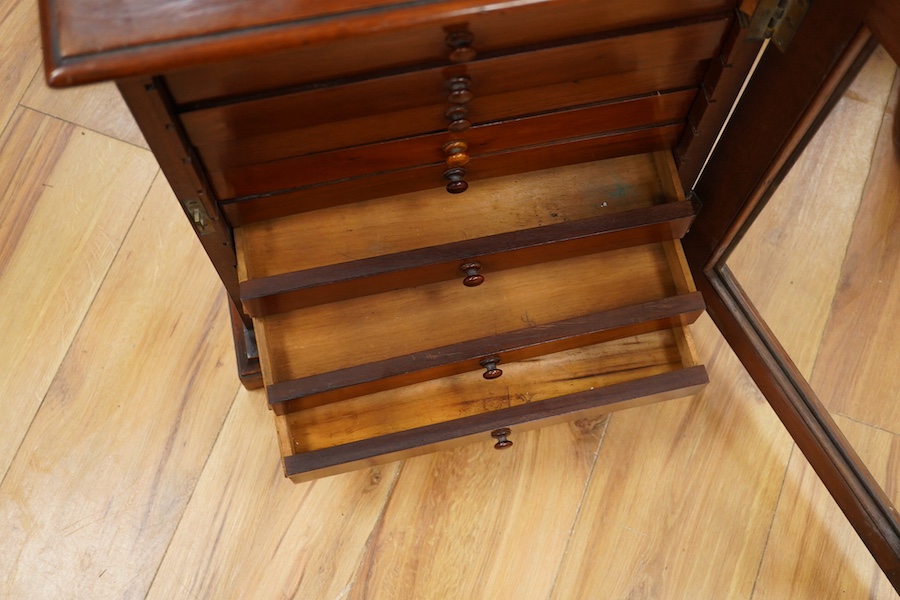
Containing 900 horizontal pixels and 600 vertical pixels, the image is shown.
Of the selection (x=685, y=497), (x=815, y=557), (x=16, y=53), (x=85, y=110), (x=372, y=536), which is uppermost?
(x=16, y=53)

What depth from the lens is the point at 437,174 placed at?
966 millimetres

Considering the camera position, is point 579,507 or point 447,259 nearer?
point 447,259

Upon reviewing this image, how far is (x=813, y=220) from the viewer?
41.1 inches

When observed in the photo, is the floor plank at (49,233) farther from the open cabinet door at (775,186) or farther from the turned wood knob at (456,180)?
the open cabinet door at (775,186)

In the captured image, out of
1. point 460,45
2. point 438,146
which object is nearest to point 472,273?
point 438,146

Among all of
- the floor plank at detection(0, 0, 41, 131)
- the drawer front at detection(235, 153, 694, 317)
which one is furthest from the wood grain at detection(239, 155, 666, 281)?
the floor plank at detection(0, 0, 41, 131)

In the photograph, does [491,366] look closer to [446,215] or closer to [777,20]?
[446,215]

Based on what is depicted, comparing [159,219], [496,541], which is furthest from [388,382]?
[159,219]

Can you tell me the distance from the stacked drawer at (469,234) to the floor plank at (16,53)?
0.69 m

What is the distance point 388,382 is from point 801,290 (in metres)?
0.59

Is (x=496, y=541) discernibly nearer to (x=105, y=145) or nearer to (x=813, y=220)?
(x=813, y=220)

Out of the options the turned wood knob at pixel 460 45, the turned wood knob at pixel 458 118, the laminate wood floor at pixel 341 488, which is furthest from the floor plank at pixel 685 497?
the turned wood knob at pixel 460 45

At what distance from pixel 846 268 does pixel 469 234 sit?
473 mm

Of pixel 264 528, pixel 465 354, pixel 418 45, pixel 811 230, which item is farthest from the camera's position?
pixel 264 528
